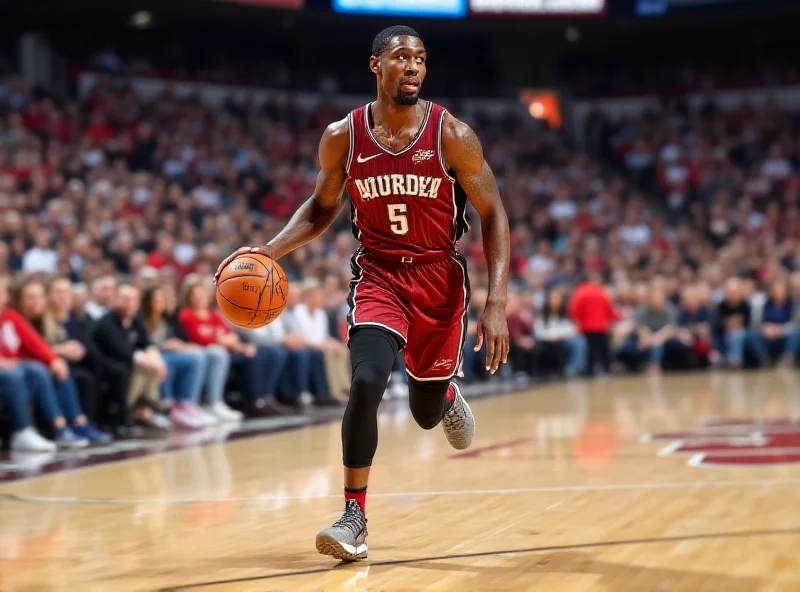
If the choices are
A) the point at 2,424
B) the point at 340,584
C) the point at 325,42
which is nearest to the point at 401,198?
the point at 340,584

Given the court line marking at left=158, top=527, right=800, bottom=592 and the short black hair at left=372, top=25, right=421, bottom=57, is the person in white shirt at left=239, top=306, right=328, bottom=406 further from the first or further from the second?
the court line marking at left=158, top=527, right=800, bottom=592

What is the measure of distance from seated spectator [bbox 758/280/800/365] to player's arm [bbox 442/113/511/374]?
1308cm

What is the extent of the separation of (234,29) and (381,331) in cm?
2006

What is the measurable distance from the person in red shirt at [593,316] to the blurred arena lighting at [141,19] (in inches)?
372

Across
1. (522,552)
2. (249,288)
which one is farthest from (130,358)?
(522,552)

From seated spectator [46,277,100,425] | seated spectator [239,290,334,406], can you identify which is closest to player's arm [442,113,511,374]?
seated spectator [46,277,100,425]

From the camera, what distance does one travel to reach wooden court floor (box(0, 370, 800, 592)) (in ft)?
12.7

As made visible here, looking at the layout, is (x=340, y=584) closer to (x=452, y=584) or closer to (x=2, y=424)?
(x=452, y=584)

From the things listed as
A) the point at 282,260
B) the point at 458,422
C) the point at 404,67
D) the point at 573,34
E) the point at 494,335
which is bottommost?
the point at 458,422

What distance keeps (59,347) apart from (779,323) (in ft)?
37.0

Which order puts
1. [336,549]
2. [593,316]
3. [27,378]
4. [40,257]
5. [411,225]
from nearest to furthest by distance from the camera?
[336,549] < [411,225] < [27,378] < [40,257] < [593,316]

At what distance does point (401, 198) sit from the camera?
4.52m

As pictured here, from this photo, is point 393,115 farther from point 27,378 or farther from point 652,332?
point 652,332

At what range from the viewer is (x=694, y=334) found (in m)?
17.1
